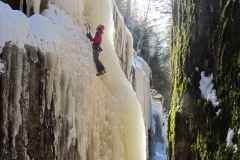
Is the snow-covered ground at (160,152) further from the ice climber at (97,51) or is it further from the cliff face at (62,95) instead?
the ice climber at (97,51)

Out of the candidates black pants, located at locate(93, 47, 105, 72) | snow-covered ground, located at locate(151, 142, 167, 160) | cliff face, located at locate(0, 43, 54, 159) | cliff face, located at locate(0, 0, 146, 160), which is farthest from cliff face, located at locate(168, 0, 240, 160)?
snow-covered ground, located at locate(151, 142, 167, 160)

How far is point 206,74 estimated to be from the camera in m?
4.52

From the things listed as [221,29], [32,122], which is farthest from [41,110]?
[221,29]

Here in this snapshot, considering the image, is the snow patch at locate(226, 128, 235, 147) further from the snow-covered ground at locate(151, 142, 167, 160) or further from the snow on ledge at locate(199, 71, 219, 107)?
the snow-covered ground at locate(151, 142, 167, 160)

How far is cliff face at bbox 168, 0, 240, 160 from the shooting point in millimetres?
3895

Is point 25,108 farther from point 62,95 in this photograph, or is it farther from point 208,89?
point 208,89

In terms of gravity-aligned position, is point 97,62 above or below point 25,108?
above

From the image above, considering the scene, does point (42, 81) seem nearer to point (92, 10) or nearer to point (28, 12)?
point (28, 12)

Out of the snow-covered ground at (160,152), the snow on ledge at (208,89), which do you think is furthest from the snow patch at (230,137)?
the snow-covered ground at (160,152)

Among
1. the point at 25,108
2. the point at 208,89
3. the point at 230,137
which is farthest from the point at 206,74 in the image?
the point at 25,108

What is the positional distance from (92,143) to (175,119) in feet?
4.80

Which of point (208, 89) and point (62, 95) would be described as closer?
point (62, 95)

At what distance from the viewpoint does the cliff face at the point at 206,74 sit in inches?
153

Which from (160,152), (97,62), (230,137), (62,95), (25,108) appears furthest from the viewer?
(160,152)
